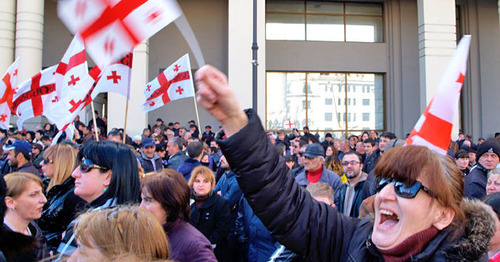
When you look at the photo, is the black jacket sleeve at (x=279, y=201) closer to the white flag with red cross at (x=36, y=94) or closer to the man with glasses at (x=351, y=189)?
the man with glasses at (x=351, y=189)

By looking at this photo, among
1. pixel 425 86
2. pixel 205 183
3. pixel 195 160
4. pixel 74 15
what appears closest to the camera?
pixel 74 15

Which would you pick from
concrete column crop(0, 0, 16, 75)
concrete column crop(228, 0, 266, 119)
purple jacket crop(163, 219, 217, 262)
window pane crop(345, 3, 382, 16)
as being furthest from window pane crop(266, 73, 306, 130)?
purple jacket crop(163, 219, 217, 262)

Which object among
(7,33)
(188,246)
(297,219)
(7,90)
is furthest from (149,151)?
(7,33)

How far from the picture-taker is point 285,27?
21234 millimetres

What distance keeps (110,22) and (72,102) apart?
138 inches

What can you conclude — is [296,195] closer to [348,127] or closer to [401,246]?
[401,246]

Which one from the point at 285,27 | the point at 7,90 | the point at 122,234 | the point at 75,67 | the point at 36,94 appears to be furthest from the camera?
the point at 285,27

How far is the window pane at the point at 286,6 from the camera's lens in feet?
69.8

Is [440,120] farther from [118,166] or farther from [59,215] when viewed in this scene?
[59,215]

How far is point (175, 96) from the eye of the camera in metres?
8.35

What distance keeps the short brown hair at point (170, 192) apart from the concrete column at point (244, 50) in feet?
44.9

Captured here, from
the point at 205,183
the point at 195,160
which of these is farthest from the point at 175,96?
the point at 205,183

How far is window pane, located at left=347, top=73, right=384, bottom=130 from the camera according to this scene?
21781mm

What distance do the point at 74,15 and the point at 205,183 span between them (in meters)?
2.69
